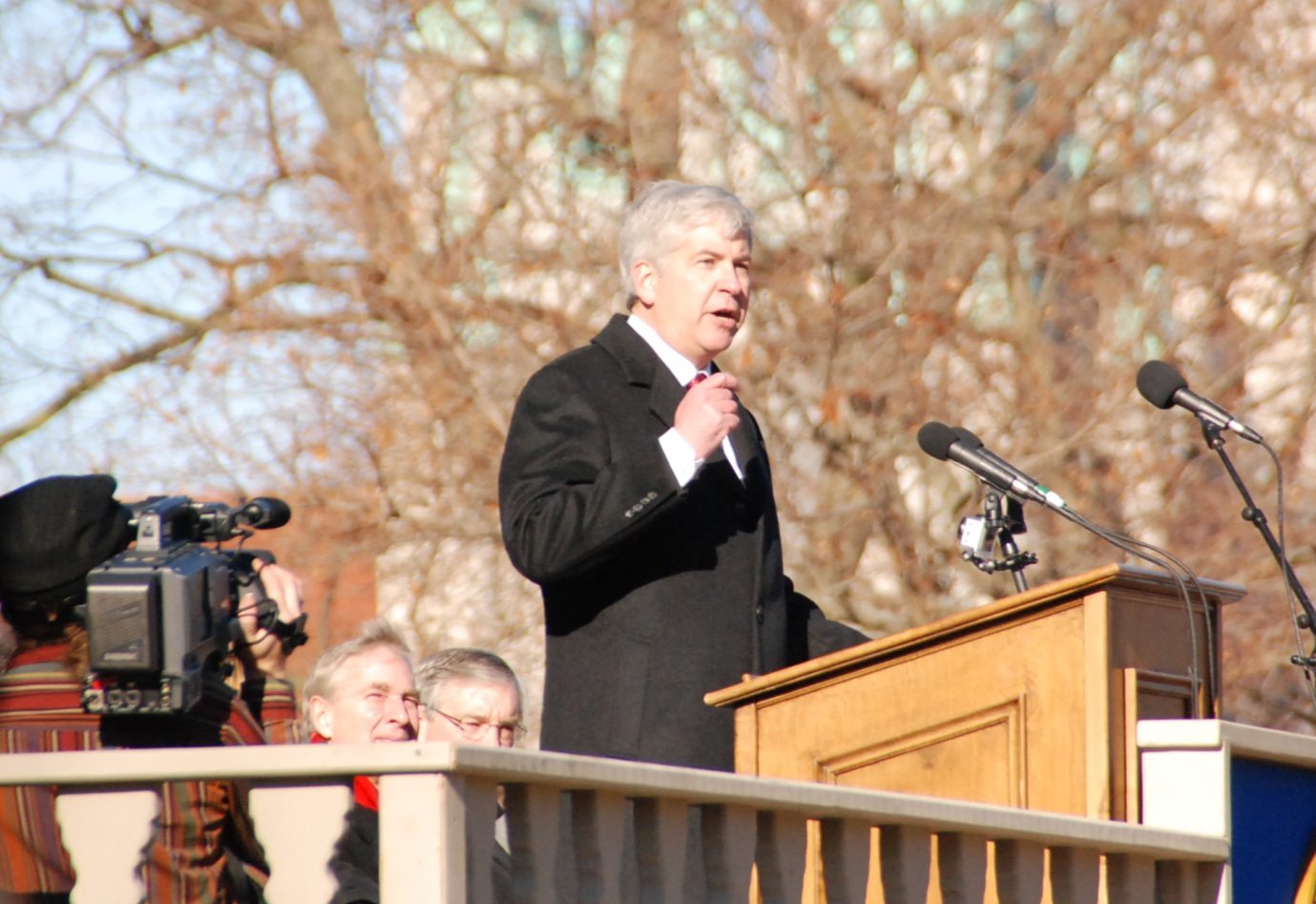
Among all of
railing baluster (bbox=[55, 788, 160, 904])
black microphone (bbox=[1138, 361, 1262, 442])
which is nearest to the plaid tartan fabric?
railing baluster (bbox=[55, 788, 160, 904])

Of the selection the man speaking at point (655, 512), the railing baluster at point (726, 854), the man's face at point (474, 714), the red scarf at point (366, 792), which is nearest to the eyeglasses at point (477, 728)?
the man's face at point (474, 714)

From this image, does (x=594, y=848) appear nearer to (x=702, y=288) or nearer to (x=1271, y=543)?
(x=702, y=288)

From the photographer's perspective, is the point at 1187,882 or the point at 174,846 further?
the point at 1187,882

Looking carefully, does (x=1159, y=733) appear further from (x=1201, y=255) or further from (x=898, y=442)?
(x=1201, y=255)

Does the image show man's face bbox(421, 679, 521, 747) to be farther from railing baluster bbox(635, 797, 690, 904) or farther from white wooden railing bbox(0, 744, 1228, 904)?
railing baluster bbox(635, 797, 690, 904)

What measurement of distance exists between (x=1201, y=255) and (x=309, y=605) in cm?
448

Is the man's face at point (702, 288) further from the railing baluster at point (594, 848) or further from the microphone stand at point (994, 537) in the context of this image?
the railing baluster at point (594, 848)

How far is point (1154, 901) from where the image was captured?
11.0 feet

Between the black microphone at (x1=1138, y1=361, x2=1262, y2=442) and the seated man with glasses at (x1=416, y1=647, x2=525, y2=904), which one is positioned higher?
the black microphone at (x1=1138, y1=361, x2=1262, y2=442)

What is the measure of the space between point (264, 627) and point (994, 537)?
4.50 ft

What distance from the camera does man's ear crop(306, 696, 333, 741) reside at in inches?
159

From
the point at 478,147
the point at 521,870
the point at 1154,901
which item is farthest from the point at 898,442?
the point at 521,870

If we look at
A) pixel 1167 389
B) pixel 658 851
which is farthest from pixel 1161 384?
pixel 658 851

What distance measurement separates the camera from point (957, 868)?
307 centimetres
